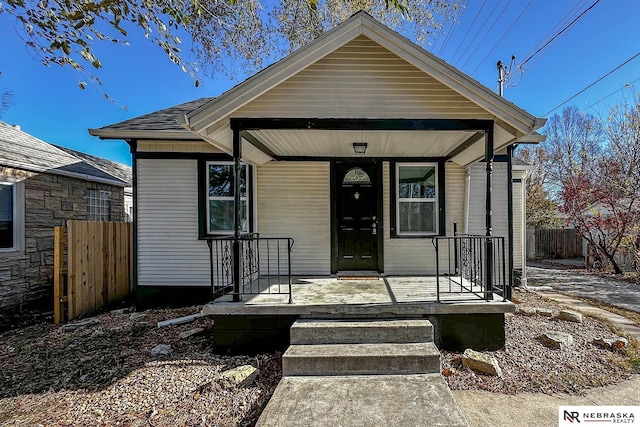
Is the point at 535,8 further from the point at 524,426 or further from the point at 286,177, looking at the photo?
the point at 524,426

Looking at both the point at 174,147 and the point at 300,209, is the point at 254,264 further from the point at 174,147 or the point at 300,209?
the point at 174,147

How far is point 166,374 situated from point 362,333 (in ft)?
7.29

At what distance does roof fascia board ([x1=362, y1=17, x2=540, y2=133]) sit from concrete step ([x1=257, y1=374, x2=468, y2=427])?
3216mm

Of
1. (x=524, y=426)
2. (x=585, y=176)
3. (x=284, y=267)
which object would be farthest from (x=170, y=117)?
(x=585, y=176)

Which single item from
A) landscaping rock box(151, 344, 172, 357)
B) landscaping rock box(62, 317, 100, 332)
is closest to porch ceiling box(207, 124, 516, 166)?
landscaping rock box(151, 344, 172, 357)

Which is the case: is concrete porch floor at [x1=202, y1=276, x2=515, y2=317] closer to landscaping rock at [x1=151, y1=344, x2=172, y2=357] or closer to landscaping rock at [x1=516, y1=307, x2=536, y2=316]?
landscaping rock at [x1=151, y1=344, x2=172, y2=357]

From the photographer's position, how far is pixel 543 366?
11.7 ft

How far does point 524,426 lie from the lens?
2625 mm

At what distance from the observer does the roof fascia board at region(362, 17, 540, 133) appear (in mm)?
3883

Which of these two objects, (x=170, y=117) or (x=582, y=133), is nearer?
(x=170, y=117)

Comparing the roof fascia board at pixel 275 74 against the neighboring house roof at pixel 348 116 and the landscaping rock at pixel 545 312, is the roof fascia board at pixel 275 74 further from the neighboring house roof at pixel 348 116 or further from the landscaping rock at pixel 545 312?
the landscaping rock at pixel 545 312

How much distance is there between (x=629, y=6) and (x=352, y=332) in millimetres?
11027

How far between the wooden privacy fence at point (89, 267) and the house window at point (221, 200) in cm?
206

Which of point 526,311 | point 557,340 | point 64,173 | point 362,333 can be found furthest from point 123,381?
point 526,311
